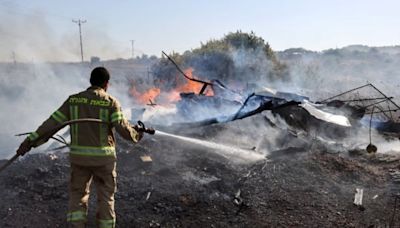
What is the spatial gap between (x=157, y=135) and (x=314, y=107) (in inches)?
162

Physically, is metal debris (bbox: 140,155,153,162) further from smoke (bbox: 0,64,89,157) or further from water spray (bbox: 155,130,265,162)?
smoke (bbox: 0,64,89,157)

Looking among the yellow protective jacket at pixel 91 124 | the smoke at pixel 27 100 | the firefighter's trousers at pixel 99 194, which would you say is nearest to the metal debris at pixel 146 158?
the firefighter's trousers at pixel 99 194

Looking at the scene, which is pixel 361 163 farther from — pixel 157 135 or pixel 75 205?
pixel 75 205

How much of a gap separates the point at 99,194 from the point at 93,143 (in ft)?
1.87

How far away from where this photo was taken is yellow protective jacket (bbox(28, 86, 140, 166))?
405 centimetres

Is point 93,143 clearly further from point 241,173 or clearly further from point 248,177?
point 241,173

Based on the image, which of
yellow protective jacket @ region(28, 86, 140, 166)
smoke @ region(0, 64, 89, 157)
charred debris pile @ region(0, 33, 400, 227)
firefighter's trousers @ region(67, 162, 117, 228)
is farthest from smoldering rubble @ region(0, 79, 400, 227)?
smoke @ region(0, 64, 89, 157)

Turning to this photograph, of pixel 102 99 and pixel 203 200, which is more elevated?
pixel 102 99

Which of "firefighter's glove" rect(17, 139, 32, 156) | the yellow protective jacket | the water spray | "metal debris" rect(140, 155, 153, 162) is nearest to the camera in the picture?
"firefighter's glove" rect(17, 139, 32, 156)

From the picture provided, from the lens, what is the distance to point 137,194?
592 centimetres

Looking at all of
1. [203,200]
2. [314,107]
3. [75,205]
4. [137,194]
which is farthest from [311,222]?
[314,107]

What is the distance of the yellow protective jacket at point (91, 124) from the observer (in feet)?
13.3

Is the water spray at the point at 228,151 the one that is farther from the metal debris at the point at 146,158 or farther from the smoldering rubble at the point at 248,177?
the metal debris at the point at 146,158

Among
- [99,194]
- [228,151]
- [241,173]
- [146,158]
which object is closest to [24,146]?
[99,194]
